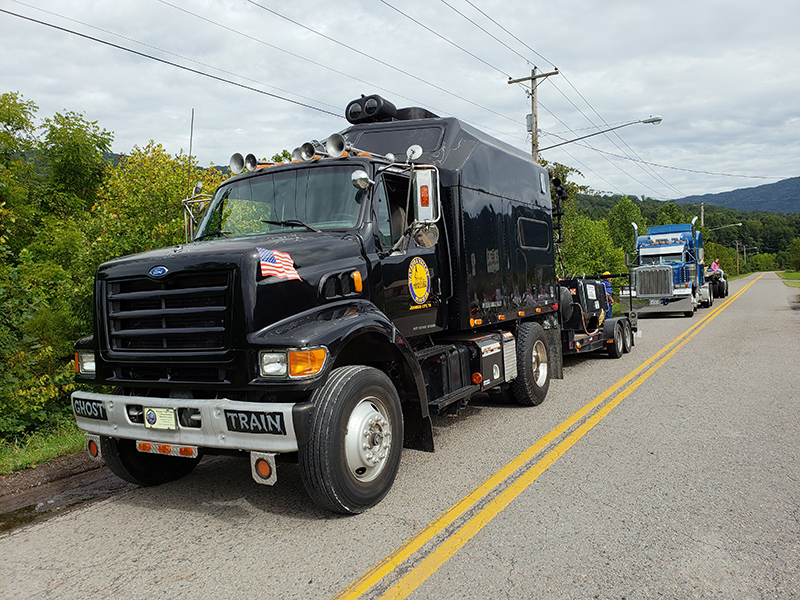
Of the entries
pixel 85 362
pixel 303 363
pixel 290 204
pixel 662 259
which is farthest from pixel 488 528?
pixel 662 259

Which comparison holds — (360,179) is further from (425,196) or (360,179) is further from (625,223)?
(625,223)

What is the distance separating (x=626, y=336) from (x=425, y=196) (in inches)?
350

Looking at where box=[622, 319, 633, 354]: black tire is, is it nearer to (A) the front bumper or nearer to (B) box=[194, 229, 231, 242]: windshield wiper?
(B) box=[194, 229, 231, 242]: windshield wiper

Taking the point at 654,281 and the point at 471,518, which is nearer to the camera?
the point at 471,518

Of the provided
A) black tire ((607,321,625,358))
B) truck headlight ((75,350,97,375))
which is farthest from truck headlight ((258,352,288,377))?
black tire ((607,321,625,358))

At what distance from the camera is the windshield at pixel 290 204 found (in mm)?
5258

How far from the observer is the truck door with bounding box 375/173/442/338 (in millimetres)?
5414

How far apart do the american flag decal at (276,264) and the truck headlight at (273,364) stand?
545 millimetres

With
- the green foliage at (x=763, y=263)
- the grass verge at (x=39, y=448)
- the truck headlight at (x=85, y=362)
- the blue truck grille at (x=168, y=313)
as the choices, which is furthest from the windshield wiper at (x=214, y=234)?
the green foliage at (x=763, y=263)

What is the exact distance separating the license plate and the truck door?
190 cm

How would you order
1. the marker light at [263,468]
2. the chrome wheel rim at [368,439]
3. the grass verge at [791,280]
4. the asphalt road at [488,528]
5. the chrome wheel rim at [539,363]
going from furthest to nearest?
the grass verge at [791,280], the chrome wheel rim at [539,363], the chrome wheel rim at [368,439], the marker light at [263,468], the asphalt road at [488,528]

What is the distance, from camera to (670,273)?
23.8 metres

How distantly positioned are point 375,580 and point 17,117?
2750 cm

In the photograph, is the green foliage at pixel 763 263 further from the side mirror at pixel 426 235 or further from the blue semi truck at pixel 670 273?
the side mirror at pixel 426 235
